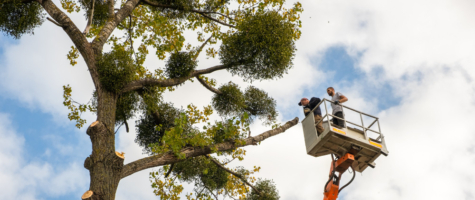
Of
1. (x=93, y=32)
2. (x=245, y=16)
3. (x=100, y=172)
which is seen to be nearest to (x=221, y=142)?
(x=100, y=172)

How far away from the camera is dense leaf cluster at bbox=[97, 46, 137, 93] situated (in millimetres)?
10086

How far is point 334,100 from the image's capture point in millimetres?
10852

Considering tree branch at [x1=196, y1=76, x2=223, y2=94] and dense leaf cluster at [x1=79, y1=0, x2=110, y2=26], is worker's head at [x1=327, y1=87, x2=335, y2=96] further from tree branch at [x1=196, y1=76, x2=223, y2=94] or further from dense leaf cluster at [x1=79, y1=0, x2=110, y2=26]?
dense leaf cluster at [x1=79, y1=0, x2=110, y2=26]

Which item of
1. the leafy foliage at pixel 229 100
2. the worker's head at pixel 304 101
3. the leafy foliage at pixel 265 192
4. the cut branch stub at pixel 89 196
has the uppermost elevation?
the leafy foliage at pixel 229 100

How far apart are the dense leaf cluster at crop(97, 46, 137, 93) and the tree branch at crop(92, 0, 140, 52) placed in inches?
14.4

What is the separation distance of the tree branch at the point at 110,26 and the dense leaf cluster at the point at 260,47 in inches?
110

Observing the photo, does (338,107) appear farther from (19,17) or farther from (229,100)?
→ (19,17)

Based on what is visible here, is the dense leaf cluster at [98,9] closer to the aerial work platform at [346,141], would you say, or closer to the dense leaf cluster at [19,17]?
the dense leaf cluster at [19,17]

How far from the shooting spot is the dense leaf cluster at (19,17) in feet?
40.6

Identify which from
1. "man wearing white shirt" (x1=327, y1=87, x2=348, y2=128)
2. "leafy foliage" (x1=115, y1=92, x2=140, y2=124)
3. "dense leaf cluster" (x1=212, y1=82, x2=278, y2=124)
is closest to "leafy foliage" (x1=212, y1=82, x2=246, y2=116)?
"dense leaf cluster" (x1=212, y1=82, x2=278, y2=124)

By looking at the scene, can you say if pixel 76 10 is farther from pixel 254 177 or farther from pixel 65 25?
pixel 254 177

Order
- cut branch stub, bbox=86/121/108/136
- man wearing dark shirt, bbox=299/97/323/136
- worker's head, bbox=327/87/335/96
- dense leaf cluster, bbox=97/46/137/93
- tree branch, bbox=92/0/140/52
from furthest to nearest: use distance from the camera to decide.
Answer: worker's head, bbox=327/87/335/96 → tree branch, bbox=92/0/140/52 → man wearing dark shirt, bbox=299/97/323/136 → dense leaf cluster, bbox=97/46/137/93 → cut branch stub, bbox=86/121/108/136

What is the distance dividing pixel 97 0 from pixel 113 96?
18.4ft

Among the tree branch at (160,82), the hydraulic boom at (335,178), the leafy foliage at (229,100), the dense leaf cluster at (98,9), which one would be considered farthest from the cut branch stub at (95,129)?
the dense leaf cluster at (98,9)
